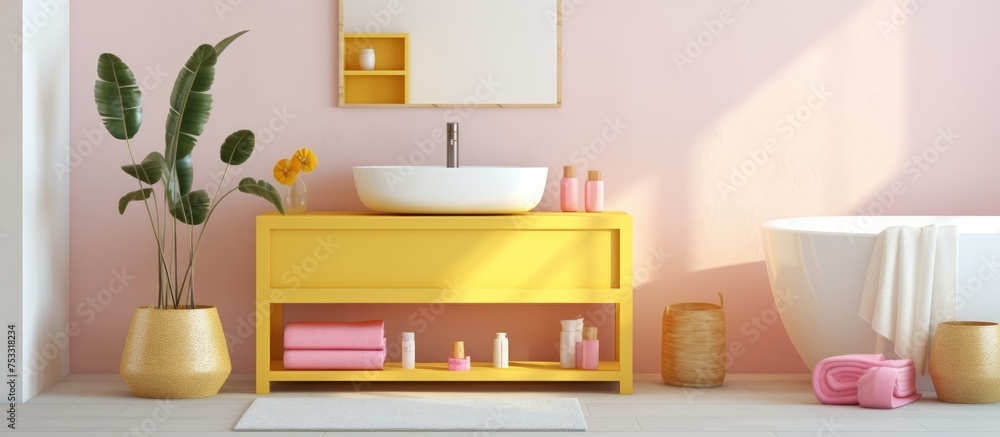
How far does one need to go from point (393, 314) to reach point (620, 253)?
883mm

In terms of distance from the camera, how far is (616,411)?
310cm

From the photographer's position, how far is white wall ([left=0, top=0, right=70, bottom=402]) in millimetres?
3209

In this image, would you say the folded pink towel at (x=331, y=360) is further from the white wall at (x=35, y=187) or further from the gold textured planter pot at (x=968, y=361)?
the gold textured planter pot at (x=968, y=361)

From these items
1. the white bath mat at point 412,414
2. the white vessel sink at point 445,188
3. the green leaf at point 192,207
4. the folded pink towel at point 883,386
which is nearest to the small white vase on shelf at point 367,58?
the white vessel sink at point 445,188

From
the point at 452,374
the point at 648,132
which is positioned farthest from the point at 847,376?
the point at 452,374

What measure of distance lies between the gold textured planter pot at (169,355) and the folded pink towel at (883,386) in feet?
6.49

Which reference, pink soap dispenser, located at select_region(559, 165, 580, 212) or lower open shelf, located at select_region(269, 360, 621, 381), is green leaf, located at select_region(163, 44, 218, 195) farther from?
pink soap dispenser, located at select_region(559, 165, 580, 212)

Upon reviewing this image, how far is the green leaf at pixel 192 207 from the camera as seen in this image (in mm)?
3285

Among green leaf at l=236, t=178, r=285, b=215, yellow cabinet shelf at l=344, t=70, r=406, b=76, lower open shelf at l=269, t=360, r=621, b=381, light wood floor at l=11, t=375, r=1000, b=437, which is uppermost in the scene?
yellow cabinet shelf at l=344, t=70, r=406, b=76

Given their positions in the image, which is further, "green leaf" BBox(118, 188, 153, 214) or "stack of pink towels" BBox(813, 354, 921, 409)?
"green leaf" BBox(118, 188, 153, 214)

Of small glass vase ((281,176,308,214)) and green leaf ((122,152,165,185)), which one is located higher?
green leaf ((122,152,165,185))

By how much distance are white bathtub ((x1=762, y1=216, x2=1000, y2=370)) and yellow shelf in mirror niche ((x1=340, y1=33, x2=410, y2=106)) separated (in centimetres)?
134

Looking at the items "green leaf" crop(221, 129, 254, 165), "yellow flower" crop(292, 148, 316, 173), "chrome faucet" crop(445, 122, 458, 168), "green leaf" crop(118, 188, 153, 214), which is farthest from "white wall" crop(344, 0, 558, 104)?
"green leaf" crop(118, 188, 153, 214)

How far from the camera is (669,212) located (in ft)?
12.3
